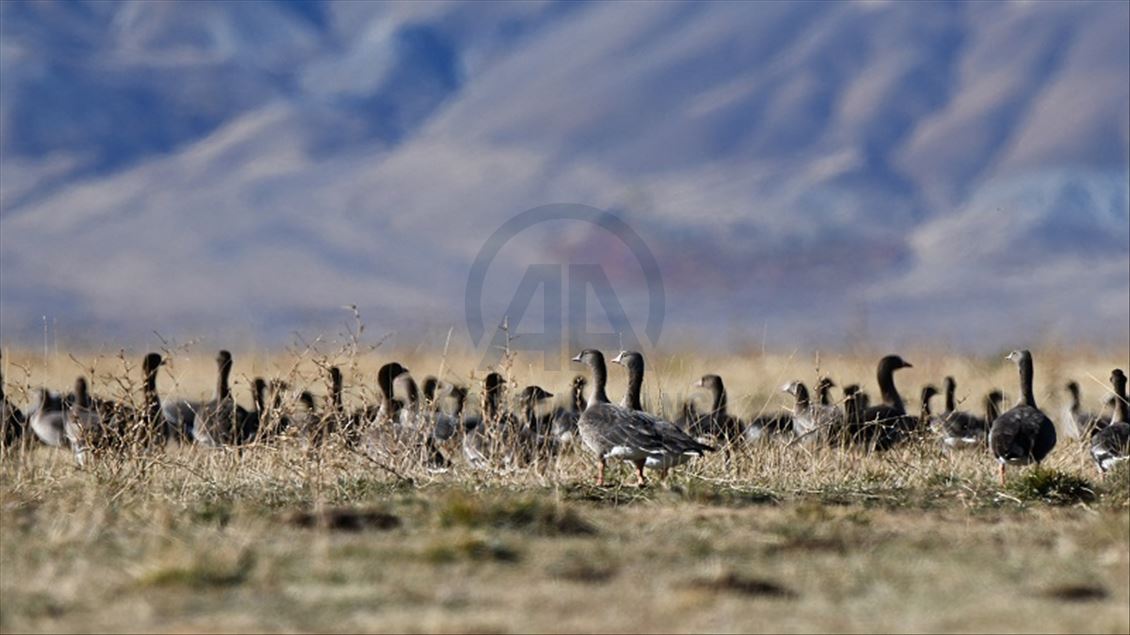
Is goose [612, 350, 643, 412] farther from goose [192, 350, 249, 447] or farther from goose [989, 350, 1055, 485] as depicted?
goose [192, 350, 249, 447]

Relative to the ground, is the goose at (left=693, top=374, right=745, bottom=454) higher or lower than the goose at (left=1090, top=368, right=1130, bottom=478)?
higher

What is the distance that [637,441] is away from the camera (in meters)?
13.1

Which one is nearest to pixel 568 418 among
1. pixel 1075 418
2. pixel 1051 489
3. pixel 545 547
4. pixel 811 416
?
pixel 811 416

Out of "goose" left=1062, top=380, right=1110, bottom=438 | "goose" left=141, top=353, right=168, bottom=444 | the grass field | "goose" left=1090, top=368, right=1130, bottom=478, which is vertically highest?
"goose" left=1062, top=380, right=1110, bottom=438

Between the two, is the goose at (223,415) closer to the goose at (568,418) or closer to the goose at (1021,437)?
the goose at (568,418)

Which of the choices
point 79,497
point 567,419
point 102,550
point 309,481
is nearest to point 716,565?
point 102,550

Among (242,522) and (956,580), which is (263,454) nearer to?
(242,522)

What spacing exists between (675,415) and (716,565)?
492 inches

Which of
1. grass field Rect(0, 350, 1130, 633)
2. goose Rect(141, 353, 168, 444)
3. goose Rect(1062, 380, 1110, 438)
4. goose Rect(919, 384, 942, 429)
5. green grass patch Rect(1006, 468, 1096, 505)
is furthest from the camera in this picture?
goose Rect(1062, 380, 1110, 438)

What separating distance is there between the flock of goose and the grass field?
0.31m

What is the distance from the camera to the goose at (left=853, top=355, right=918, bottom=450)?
16.9m

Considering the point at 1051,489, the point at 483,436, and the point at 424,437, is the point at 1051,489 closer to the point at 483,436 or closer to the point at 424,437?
the point at 483,436

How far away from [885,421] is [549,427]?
4.25 m

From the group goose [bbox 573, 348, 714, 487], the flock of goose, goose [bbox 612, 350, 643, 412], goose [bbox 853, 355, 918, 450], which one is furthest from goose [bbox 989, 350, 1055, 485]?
goose [bbox 612, 350, 643, 412]
